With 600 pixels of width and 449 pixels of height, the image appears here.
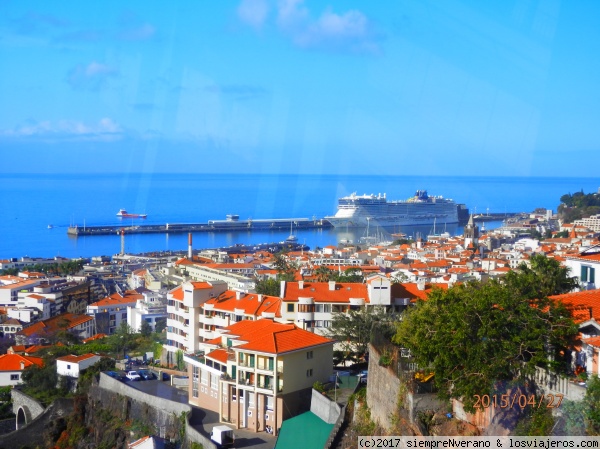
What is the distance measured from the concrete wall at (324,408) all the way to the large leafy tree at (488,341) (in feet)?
5.33

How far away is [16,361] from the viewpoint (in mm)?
12773

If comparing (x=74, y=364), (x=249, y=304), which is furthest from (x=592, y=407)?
(x=74, y=364)

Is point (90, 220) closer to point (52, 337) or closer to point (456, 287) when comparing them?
point (52, 337)

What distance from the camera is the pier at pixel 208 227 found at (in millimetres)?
47688

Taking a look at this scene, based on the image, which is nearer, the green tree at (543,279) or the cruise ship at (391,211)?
the green tree at (543,279)

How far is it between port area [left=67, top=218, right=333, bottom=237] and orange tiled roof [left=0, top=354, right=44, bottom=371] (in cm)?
3423

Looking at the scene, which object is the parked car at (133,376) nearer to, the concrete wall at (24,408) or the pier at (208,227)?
the concrete wall at (24,408)

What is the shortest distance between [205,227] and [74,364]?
37189 mm

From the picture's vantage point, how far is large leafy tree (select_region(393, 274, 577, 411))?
15.9 feet

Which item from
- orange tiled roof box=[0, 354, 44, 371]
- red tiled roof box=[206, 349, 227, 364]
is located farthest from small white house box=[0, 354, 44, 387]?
red tiled roof box=[206, 349, 227, 364]

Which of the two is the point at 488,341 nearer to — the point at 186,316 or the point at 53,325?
the point at 186,316

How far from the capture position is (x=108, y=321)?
17031 millimetres

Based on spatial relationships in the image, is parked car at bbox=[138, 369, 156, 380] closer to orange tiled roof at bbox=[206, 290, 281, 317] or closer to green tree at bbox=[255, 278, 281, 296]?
orange tiled roof at bbox=[206, 290, 281, 317]

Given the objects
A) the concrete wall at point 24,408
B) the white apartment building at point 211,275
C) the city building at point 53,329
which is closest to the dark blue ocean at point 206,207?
the white apartment building at point 211,275
